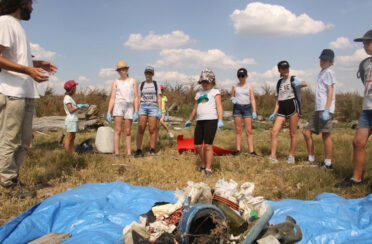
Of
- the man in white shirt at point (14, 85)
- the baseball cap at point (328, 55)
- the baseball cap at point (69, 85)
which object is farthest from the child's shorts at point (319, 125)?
the baseball cap at point (69, 85)

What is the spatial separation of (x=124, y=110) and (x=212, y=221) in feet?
13.5

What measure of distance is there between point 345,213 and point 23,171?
14.0 feet

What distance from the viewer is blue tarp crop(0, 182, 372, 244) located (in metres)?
2.71

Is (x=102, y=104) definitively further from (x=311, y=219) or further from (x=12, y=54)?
(x=311, y=219)

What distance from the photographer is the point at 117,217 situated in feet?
10.1

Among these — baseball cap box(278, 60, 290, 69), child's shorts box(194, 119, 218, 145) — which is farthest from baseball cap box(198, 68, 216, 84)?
baseball cap box(278, 60, 290, 69)

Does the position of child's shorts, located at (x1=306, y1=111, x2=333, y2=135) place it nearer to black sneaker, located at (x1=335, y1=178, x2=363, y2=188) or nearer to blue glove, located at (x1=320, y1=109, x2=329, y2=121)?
blue glove, located at (x1=320, y1=109, x2=329, y2=121)

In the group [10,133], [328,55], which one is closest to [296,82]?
[328,55]

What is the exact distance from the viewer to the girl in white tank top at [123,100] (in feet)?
19.6

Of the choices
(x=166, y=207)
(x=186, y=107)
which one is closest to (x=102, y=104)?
(x=186, y=107)

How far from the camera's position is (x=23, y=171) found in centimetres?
459

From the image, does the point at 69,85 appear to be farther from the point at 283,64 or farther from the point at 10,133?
the point at 283,64

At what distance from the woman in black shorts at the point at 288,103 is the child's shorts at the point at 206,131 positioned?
4.72 feet

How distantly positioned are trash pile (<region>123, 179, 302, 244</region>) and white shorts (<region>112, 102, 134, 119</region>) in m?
3.49
